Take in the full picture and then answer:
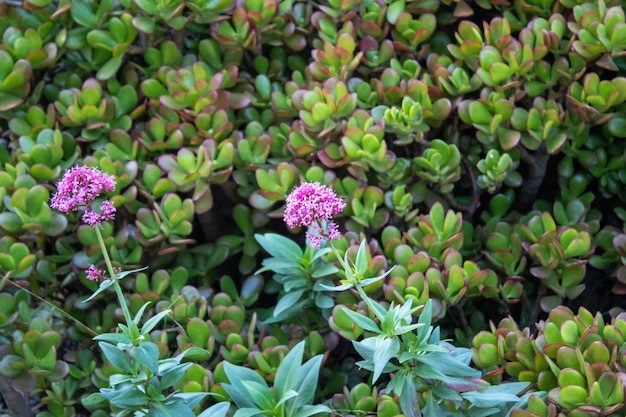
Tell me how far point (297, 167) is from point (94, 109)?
0.56 m

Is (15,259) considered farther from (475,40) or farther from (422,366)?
(475,40)

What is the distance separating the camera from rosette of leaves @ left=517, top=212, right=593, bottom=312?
1964 mm

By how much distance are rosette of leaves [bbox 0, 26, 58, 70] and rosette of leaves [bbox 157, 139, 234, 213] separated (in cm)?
45

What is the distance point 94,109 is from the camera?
2145mm

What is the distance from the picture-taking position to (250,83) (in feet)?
7.68

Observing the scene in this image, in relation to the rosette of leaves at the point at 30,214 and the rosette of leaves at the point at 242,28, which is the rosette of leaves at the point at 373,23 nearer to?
the rosette of leaves at the point at 242,28

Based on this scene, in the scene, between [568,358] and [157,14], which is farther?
[157,14]

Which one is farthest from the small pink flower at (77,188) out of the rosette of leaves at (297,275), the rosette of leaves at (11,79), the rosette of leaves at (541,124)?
the rosette of leaves at (541,124)

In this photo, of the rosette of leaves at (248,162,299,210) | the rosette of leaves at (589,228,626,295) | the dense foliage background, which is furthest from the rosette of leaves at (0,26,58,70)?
the rosette of leaves at (589,228,626,295)

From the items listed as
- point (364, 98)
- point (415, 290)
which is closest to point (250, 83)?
point (364, 98)

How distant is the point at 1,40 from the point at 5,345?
88 centimetres

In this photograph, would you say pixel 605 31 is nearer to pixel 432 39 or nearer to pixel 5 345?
pixel 432 39

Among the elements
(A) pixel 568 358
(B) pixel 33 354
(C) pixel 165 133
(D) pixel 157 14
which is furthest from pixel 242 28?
(A) pixel 568 358

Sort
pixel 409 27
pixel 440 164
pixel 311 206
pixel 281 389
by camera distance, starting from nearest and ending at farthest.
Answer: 1. pixel 311 206
2. pixel 281 389
3. pixel 440 164
4. pixel 409 27
